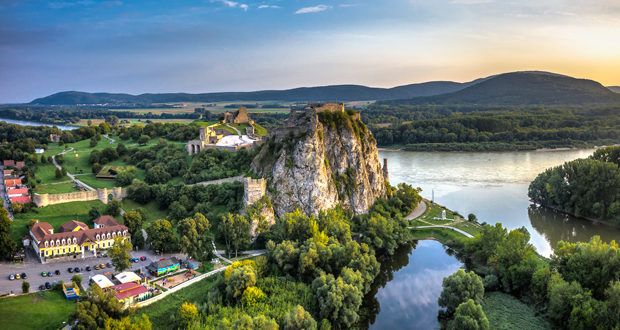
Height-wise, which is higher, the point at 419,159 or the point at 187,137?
the point at 187,137

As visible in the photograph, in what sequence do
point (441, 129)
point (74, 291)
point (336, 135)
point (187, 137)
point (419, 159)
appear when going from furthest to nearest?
point (441, 129) → point (419, 159) → point (187, 137) → point (336, 135) → point (74, 291)

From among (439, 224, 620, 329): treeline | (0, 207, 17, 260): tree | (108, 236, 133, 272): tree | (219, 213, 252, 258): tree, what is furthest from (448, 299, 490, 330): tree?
(0, 207, 17, 260): tree

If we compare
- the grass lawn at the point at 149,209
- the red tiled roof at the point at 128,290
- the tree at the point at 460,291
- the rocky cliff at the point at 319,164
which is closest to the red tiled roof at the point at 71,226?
the grass lawn at the point at 149,209

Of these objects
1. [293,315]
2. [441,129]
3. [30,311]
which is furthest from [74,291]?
[441,129]

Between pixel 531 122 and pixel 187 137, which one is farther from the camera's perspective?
pixel 531 122

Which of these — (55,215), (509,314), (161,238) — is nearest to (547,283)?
(509,314)

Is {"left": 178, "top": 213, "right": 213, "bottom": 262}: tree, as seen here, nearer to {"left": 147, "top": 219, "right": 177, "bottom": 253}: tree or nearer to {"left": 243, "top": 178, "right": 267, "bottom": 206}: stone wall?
{"left": 147, "top": 219, "right": 177, "bottom": 253}: tree

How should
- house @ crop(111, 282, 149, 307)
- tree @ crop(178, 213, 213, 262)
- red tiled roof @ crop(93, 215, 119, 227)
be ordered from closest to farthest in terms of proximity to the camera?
house @ crop(111, 282, 149, 307)
tree @ crop(178, 213, 213, 262)
red tiled roof @ crop(93, 215, 119, 227)

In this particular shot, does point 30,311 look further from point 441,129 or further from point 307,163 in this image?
point 441,129
